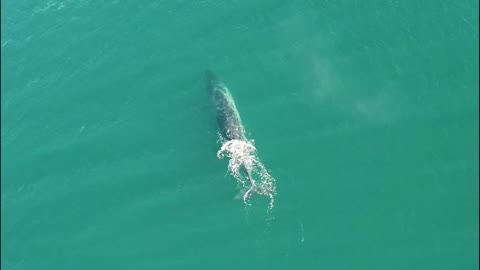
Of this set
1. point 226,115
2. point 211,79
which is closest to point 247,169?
point 226,115

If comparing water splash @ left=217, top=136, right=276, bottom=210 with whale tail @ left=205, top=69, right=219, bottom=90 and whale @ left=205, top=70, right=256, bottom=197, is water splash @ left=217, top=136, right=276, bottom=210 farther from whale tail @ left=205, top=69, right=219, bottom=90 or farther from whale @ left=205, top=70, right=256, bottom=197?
whale tail @ left=205, top=69, right=219, bottom=90

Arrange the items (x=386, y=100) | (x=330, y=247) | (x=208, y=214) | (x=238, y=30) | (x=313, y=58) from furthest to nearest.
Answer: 1. (x=238, y=30)
2. (x=313, y=58)
3. (x=386, y=100)
4. (x=208, y=214)
5. (x=330, y=247)

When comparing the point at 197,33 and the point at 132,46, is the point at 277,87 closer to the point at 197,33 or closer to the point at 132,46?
the point at 197,33

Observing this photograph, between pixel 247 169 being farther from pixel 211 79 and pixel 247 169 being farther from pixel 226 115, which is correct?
pixel 211 79

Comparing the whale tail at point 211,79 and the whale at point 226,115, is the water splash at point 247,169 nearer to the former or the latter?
the whale at point 226,115

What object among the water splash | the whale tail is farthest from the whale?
the water splash

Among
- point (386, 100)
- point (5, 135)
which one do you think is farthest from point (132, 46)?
point (386, 100)
